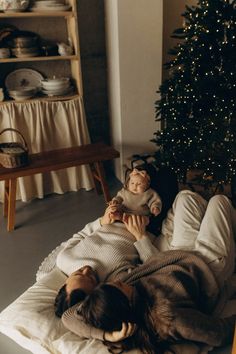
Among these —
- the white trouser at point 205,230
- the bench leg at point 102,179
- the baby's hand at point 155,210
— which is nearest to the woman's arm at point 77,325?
the white trouser at point 205,230

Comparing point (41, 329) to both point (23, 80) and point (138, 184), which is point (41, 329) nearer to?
point (138, 184)

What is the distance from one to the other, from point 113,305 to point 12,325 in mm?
544

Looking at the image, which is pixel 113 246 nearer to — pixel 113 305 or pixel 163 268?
pixel 163 268

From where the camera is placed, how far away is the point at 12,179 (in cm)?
259

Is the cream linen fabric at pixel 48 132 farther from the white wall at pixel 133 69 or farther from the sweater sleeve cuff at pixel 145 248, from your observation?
the sweater sleeve cuff at pixel 145 248

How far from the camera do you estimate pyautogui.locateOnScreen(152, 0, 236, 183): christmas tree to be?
217cm

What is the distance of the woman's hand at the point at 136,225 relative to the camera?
1.92 meters

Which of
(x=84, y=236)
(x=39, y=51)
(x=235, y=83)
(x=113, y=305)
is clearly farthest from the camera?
(x=39, y=51)

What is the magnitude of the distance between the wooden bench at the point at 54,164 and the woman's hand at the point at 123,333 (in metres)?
1.53

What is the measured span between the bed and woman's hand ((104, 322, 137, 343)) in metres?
0.09

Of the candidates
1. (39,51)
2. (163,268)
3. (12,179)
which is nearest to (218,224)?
(163,268)

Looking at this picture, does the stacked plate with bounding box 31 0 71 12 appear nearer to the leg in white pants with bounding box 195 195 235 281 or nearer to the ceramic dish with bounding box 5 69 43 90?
the ceramic dish with bounding box 5 69 43 90

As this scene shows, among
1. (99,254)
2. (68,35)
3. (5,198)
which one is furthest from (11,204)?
(68,35)

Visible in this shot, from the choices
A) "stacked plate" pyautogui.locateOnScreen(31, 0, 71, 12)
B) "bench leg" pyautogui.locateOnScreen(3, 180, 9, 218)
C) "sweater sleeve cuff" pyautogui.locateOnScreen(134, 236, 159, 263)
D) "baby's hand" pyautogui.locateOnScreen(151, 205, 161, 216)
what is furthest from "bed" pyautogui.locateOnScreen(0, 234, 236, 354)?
"stacked plate" pyautogui.locateOnScreen(31, 0, 71, 12)
